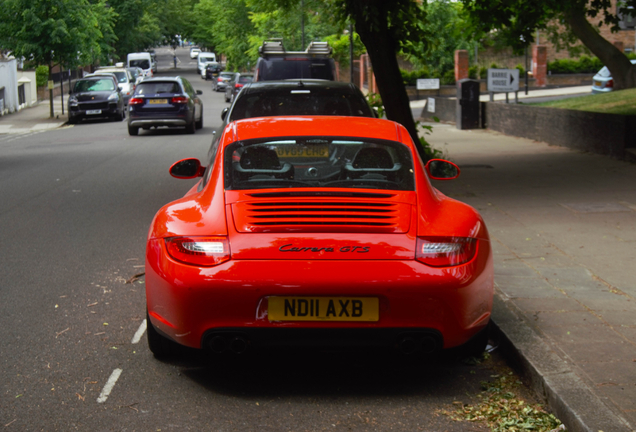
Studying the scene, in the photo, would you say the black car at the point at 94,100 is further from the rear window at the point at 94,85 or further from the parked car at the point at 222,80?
the parked car at the point at 222,80

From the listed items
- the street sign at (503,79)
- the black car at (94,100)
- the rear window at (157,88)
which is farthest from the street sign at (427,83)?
the rear window at (157,88)

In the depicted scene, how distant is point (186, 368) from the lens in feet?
14.7

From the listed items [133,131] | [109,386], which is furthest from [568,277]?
[133,131]

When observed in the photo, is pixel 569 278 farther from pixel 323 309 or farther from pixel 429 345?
pixel 323 309

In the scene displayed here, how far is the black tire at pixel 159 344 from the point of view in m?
4.43

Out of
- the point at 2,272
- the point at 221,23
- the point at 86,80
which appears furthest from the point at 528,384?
the point at 221,23

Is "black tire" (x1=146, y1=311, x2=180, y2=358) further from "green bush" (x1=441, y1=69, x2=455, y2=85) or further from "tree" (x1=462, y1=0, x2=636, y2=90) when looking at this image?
"green bush" (x1=441, y1=69, x2=455, y2=85)

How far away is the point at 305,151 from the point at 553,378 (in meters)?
1.84

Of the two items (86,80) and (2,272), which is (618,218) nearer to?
(2,272)

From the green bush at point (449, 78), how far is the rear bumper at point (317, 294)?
45.1m

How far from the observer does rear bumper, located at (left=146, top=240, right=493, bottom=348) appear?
376cm

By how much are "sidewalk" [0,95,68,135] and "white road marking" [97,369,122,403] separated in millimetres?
24972

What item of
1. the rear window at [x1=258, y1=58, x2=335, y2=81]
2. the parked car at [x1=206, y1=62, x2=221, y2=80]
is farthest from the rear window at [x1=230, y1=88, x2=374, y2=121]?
the parked car at [x1=206, y1=62, x2=221, y2=80]

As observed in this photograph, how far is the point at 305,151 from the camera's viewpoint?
4617 mm
